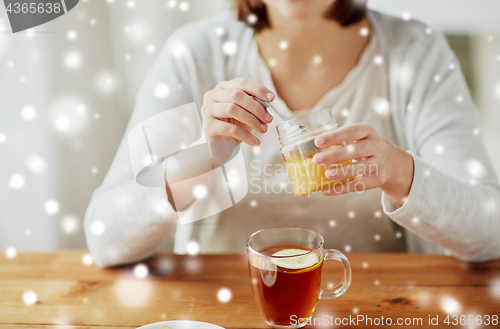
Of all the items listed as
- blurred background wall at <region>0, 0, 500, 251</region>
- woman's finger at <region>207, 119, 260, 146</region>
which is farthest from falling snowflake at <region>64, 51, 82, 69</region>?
woman's finger at <region>207, 119, 260, 146</region>

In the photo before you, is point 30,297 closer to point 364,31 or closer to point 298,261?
point 298,261

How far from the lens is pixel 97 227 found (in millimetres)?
→ 656

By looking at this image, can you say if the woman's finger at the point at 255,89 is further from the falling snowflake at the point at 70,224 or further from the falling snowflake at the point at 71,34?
the falling snowflake at the point at 70,224

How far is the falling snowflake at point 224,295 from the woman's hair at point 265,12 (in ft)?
1.67

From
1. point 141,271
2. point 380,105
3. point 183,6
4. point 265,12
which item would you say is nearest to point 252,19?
point 265,12

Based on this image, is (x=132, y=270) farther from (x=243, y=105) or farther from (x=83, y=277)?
(x=243, y=105)

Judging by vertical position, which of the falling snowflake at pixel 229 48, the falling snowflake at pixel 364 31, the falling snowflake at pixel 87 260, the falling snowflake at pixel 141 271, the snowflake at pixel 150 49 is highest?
the snowflake at pixel 150 49

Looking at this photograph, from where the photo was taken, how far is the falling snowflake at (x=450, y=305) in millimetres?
469

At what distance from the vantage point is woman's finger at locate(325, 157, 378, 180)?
42 cm

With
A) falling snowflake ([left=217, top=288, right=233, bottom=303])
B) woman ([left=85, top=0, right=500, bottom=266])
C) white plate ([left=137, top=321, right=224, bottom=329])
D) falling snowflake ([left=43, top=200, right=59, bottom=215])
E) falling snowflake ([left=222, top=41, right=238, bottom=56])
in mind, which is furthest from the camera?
falling snowflake ([left=43, top=200, right=59, bottom=215])

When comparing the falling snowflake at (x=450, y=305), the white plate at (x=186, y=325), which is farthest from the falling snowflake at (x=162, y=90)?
the falling snowflake at (x=450, y=305)

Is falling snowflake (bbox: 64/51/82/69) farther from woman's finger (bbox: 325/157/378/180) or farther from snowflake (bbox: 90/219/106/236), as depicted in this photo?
woman's finger (bbox: 325/157/378/180)

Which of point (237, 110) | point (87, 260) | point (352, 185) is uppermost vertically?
point (237, 110)

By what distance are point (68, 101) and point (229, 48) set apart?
37 centimetres
